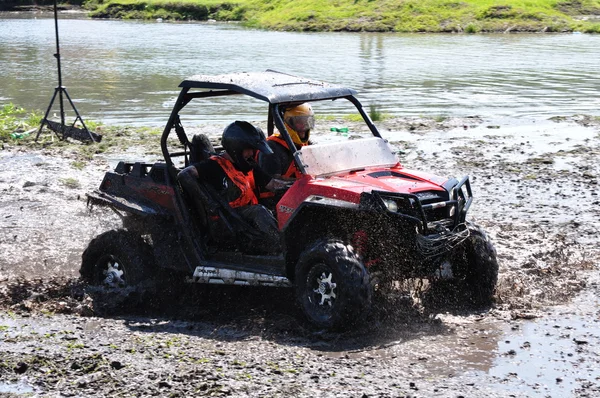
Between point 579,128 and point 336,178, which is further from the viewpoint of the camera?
point 579,128

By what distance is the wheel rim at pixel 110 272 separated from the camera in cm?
880

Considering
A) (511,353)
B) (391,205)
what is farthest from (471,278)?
(391,205)

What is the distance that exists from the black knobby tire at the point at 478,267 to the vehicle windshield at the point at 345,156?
3.22ft

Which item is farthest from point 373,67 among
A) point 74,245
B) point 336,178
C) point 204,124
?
point 336,178

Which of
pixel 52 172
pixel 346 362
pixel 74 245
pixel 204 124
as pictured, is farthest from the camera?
pixel 204 124

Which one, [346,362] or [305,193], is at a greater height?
[305,193]

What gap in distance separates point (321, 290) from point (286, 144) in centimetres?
142

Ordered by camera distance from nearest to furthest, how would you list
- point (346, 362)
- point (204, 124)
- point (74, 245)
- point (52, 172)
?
point (346, 362)
point (74, 245)
point (52, 172)
point (204, 124)

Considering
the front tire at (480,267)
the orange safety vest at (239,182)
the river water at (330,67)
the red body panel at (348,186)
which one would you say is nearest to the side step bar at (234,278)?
the red body panel at (348,186)

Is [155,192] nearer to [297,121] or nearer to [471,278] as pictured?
[297,121]

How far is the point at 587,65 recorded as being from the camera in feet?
109

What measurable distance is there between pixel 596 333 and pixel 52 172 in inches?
370

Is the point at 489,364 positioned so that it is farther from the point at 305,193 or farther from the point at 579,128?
the point at 579,128

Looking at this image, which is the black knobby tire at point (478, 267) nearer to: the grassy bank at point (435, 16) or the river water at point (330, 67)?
the river water at point (330, 67)
